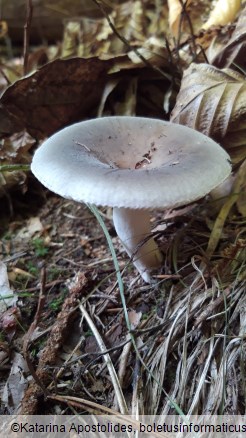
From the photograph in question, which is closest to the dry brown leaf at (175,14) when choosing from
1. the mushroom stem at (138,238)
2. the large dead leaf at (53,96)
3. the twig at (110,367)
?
the large dead leaf at (53,96)

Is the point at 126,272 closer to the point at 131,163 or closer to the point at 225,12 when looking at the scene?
the point at 131,163

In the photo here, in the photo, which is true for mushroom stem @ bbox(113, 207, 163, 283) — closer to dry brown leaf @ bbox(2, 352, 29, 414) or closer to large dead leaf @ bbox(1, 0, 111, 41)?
dry brown leaf @ bbox(2, 352, 29, 414)

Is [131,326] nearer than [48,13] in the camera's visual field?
Yes

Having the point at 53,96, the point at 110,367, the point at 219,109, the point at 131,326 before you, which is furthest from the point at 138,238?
the point at 53,96

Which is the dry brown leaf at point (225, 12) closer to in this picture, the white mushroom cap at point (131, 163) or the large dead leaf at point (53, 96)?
the large dead leaf at point (53, 96)

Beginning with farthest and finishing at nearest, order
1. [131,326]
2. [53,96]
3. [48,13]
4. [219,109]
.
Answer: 1. [48,13]
2. [53,96]
3. [219,109]
4. [131,326]

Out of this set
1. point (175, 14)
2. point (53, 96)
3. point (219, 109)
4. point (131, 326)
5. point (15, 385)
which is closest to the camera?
point (15, 385)

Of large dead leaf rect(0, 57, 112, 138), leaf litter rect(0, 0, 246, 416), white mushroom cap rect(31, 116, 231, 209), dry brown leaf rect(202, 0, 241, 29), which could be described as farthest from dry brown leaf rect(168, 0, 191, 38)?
white mushroom cap rect(31, 116, 231, 209)

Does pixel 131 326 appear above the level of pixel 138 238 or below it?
below

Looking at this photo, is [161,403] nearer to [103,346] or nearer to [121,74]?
[103,346]
